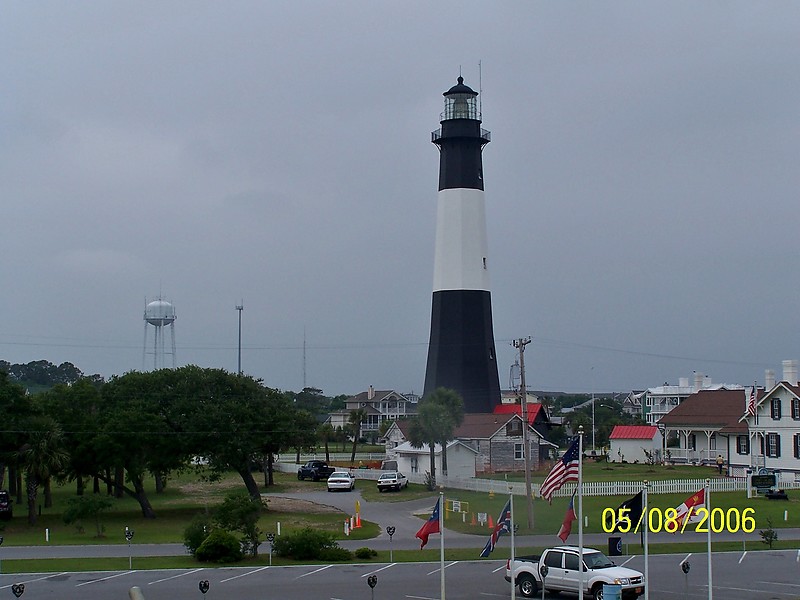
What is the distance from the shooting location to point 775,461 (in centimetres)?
6062

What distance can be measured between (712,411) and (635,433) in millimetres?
7625

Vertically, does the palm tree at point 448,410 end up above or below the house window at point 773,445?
above

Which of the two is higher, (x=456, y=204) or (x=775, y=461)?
(x=456, y=204)

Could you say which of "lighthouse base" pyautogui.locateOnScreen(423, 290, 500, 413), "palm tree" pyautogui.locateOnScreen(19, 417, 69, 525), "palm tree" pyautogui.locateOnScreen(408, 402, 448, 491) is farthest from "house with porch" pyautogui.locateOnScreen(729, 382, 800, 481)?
"palm tree" pyautogui.locateOnScreen(19, 417, 69, 525)

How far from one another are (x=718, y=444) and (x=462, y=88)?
33563 millimetres

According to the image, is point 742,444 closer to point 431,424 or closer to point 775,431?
point 775,431

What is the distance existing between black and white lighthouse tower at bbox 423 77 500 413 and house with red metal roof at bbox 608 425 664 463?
1101 cm

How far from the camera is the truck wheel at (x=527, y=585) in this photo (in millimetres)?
26047

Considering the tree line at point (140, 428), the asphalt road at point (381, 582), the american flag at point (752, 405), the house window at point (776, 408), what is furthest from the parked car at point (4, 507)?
the house window at point (776, 408)

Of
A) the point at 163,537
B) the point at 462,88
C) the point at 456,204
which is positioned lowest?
the point at 163,537

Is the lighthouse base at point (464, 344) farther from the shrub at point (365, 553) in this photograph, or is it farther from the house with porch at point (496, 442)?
the shrub at point (365, 553)

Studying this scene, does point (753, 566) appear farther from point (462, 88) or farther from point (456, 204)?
point (462, 88)

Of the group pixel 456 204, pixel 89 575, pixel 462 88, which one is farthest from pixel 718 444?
pixel 89 575

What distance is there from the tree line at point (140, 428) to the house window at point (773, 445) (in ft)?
96.2
